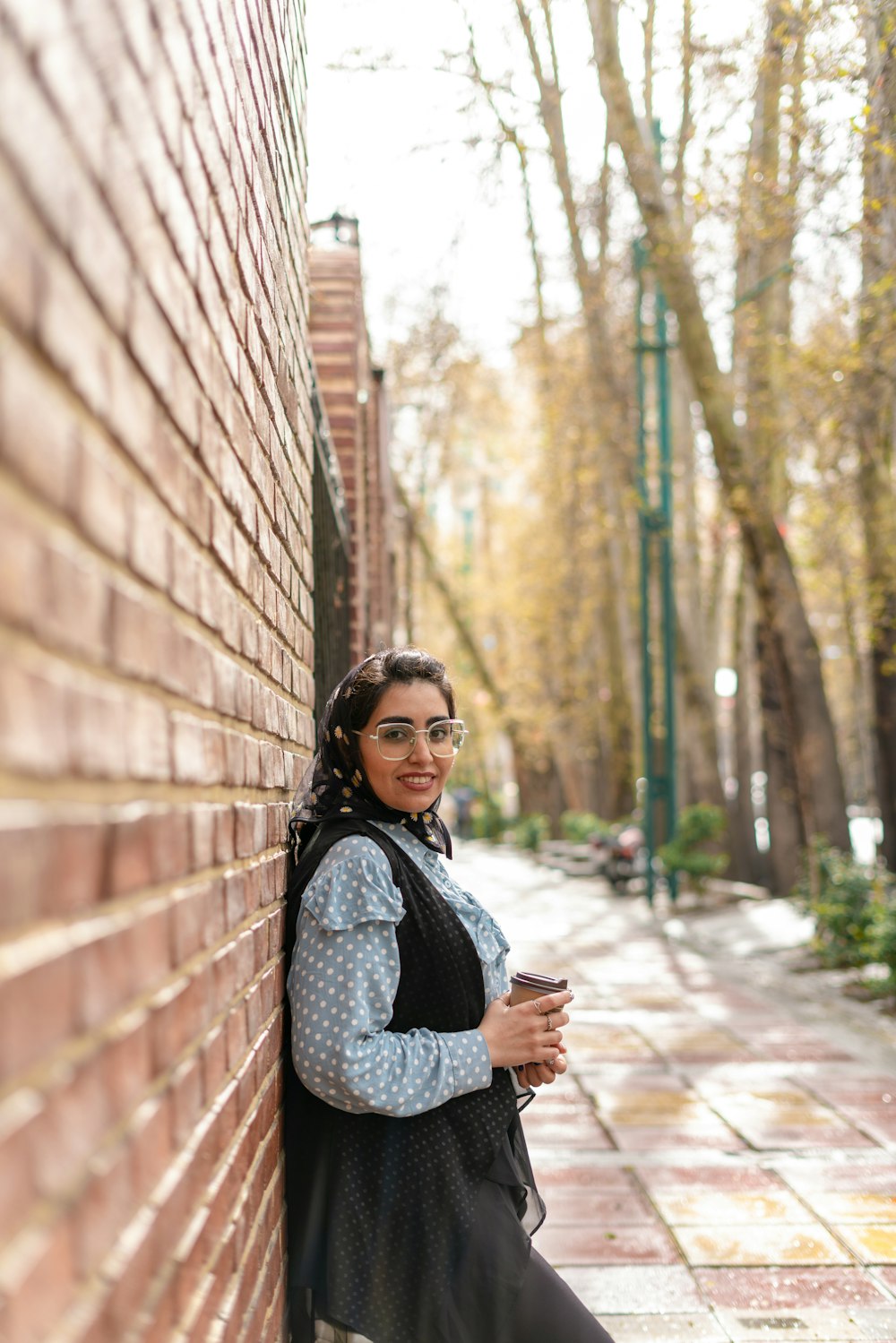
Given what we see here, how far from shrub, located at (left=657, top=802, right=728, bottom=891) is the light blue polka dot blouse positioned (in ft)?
42.8

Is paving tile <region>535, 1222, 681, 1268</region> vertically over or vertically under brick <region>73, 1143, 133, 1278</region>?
under

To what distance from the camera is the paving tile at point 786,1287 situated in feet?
12.6

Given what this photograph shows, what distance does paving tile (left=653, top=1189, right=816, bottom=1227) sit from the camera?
15.0 feet

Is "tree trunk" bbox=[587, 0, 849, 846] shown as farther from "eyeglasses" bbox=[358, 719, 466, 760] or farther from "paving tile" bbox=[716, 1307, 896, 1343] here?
"eyeglasses" bbox=[358, 719, 466, 760]

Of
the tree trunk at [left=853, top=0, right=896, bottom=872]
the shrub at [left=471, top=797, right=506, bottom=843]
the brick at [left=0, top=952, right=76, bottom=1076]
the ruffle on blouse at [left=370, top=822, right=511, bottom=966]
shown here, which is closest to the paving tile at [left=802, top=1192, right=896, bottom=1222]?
the ruffle on blouse at [left=370, top=822, right=511, bottom=966]

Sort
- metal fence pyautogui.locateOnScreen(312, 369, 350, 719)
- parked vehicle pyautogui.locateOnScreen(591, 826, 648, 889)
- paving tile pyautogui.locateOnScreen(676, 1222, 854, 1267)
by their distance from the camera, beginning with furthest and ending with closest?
parked vehicle pyautogui.locateOnScreen(591, 826, 648, 889), metal fence pyautogui.locateOnScreen(312, 369, 350, 719), paving tile pyautogui.locateOnScreen(676, 1222, 854, 1267)

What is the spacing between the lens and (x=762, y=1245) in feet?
14.2

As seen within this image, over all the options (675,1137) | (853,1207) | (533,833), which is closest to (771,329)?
(675,1137)

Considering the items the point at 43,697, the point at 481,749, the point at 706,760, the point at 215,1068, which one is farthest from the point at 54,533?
the point at 481,749

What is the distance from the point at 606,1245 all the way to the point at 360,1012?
262 cm

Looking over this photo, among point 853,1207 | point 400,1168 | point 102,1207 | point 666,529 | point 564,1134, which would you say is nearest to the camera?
point 102,1207

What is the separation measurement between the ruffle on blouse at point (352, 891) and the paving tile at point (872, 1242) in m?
2.75

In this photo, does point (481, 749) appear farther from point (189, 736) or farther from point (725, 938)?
point (189, 736)

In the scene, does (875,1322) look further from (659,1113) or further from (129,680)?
(129,680)
